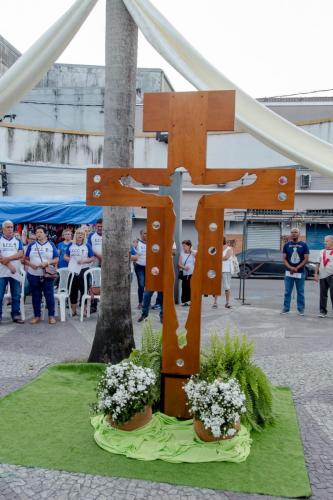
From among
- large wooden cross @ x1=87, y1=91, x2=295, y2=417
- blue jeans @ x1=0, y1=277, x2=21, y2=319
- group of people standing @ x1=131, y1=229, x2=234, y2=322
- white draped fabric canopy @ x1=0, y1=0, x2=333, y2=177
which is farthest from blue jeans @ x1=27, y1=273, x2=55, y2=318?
large wooden cross @ x1=87, y1=91, x2=295, y2=417

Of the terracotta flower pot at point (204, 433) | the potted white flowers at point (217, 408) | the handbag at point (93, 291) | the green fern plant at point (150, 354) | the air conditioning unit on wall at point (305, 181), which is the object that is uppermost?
the air conditioning unit on wall at point (305, 181)

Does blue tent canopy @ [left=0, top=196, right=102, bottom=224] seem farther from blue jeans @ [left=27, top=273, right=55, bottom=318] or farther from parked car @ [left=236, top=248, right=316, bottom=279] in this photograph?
parked car @ [left=236, top=248, right=316, bottom=279]

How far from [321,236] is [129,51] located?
22.1m

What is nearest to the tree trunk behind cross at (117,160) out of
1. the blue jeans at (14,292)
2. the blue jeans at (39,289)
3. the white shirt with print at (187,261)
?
the blue jeans at (39,289)

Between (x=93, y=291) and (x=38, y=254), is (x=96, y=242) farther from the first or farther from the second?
(x=38, y=254)

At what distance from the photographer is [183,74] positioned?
505 cm

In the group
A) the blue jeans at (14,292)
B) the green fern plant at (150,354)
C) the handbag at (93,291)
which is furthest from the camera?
the handbag at (93,291)

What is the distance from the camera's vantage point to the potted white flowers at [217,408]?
161 inches

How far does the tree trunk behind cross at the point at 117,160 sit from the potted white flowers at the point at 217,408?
2.44m

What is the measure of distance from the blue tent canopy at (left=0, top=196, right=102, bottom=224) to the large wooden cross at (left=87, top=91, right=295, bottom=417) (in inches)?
345

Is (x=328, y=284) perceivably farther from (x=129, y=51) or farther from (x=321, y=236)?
(x=321, y=236)

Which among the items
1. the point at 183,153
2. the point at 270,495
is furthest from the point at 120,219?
the point at 270,495

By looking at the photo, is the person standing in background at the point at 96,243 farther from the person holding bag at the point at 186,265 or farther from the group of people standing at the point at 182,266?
the person holding bag at the point at 186,265

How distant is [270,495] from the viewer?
364cm
